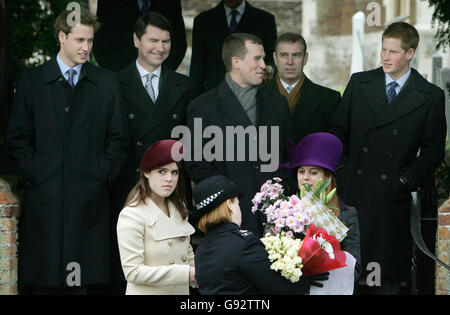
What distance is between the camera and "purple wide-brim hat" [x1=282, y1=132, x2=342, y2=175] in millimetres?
6395

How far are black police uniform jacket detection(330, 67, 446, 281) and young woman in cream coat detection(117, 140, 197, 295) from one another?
1.86 m

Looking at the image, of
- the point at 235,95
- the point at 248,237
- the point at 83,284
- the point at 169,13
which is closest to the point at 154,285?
the point at 248,237

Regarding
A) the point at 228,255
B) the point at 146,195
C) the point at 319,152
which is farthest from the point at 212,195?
the point at 319,152

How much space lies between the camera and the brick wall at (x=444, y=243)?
736 cm

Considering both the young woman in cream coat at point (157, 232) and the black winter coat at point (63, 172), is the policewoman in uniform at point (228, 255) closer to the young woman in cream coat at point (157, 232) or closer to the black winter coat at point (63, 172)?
the young woman in cream coat at point (157, 232)

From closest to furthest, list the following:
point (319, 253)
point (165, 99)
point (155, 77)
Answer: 1. point (319, 253)
2. point (165, 99)
3. point (155, 77)

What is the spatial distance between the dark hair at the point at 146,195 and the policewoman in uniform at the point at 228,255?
2.10ft

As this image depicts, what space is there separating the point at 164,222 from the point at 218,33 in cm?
329

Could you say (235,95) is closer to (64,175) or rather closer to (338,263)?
(64,175)

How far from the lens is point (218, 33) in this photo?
349 inches

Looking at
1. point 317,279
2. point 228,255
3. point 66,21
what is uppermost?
point 66,21

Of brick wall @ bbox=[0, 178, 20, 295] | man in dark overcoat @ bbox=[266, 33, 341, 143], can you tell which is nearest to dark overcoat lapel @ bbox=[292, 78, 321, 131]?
man in dark overcoat @ bbox=[266, 33, 341, 143]

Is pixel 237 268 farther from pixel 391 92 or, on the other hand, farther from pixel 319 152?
pixel 391 92

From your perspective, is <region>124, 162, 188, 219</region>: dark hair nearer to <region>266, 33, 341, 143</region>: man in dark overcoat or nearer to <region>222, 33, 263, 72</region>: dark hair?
<region>222, 33, 263, 72</region>: dark hair
